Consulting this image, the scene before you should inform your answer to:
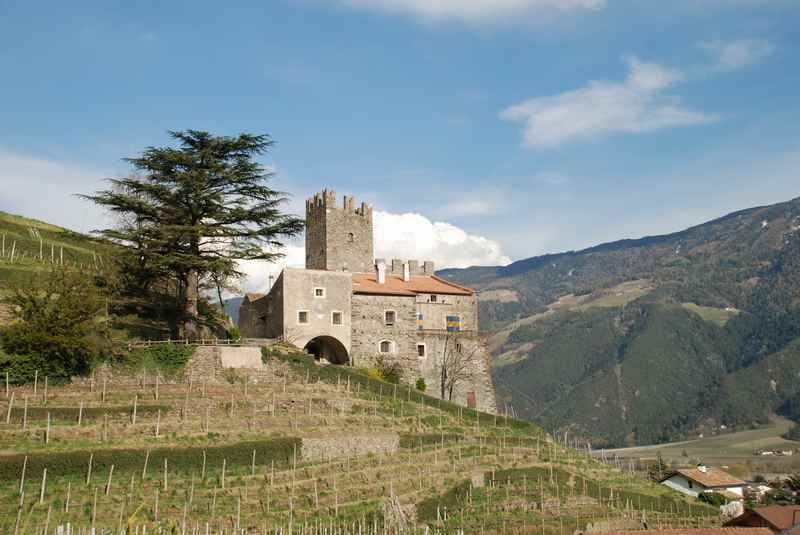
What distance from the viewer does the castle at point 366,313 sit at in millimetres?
52031

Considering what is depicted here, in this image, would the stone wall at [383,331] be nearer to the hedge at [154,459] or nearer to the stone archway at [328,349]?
the stone archway at [328,349]

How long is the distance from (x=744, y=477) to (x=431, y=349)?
3143 inches

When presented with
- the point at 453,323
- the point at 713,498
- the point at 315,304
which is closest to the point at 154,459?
the point at 315,304

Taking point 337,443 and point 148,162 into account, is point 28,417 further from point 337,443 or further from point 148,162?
point 148,162

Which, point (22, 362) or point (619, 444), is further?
point (619, 444)

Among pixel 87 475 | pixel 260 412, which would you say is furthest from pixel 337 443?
pixel 87 475

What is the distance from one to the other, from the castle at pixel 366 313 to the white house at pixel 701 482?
24207mm

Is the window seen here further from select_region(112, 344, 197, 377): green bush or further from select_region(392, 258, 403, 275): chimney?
select_region(112, 344, 197, 377): green bush

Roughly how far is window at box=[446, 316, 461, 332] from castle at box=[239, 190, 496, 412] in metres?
0.07

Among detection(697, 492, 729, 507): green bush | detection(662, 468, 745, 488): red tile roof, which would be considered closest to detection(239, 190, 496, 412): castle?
detection(697, 492, 729, 507): green bush

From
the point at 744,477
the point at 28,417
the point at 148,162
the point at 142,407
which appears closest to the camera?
the point at 28,417

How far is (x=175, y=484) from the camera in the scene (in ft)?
111

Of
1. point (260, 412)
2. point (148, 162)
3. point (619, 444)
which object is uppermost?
point (148, 162)

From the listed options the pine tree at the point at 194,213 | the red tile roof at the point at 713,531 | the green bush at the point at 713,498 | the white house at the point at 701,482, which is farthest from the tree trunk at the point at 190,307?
the white house at the point at 701,482
